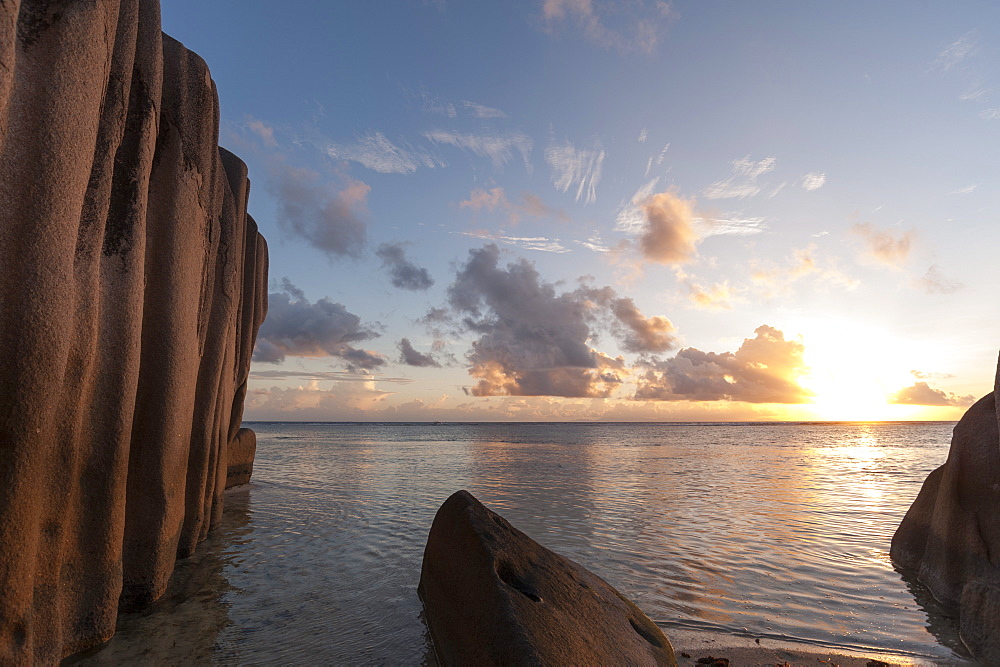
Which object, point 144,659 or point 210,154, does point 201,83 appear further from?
point 144,659

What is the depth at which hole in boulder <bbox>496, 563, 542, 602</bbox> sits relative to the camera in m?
3.34

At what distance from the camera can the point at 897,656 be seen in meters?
4.13

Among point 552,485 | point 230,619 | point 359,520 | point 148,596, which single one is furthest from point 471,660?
point 552,485

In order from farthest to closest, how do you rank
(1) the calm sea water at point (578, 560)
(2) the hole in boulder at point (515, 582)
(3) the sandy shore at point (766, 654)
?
(1) the calm sea water at point (578, 560)
(3) the sandy shore at point (766, 654)
(2) the hole in boulder at point (515, 582)

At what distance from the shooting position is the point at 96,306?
138 inches

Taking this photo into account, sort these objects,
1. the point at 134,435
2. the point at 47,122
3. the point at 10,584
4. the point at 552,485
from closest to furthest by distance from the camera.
A: the point at 10,584 < the point at 47,122 < the point at 134,435 < the point at 552,485

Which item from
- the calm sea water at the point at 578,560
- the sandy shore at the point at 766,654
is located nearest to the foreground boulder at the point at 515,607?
the sandy shore at the point at 766,654

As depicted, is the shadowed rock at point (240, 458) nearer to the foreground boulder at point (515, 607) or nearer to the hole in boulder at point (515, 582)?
the foreground boulder at point (515, 607)

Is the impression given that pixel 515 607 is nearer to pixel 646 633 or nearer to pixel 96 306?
pixel 646 633

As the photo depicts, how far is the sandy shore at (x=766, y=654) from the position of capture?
12.8ft

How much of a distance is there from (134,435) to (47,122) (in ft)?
8.84

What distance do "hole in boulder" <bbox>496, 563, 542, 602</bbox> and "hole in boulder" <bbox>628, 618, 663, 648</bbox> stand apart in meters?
0.90

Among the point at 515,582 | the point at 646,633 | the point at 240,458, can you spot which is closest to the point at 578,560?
the point at 646,633

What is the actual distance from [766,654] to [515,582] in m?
2.18
